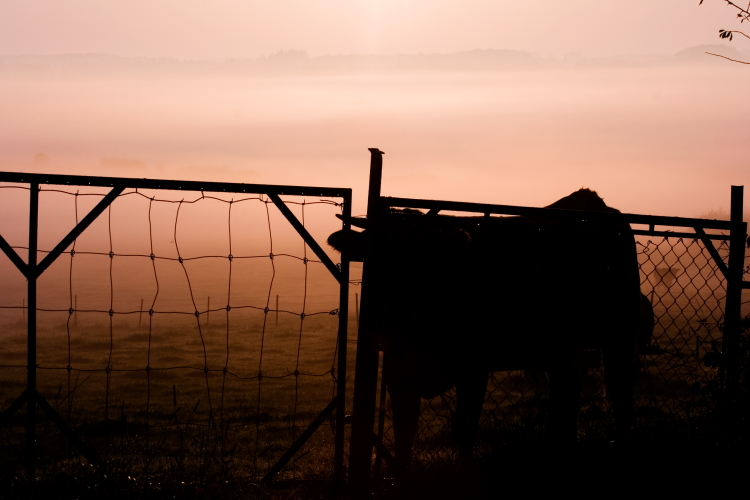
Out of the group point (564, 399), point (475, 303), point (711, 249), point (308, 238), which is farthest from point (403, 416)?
point (711, 249)

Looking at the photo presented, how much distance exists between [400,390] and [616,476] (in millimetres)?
1621

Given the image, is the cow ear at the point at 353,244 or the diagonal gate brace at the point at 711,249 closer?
the cow ear at the point at 353,244

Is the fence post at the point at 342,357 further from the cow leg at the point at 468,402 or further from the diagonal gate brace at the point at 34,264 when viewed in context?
the diagonal gate brace at the point at 34,264

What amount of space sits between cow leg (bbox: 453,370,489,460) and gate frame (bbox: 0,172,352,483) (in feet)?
3.84

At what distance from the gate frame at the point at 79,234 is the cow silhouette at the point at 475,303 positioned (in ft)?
0.95

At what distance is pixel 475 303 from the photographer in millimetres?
5141

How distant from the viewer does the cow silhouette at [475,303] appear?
4648 millimetres

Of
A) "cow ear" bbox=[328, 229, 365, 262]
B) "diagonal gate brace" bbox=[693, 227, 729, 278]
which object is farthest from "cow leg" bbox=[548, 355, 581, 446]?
"cow ear" bbox=[328, 229, 365, 262]

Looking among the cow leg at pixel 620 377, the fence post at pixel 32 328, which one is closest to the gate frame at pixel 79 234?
the fence post at pixel 32 328

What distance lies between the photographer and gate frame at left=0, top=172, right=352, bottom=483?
433cm

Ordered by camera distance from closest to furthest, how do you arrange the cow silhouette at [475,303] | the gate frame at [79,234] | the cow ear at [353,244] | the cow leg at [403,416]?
the gate frame at [79,234] → the cow ear at [353,244] → the cow silhouette at [475,303] → the cow leg at [403,416]

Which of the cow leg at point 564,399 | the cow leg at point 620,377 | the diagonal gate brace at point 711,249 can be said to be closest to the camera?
the diagonal gate brace at point 711,249

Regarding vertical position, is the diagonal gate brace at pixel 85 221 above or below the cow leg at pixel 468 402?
above

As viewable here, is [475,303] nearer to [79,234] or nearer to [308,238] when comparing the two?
[308,238]
